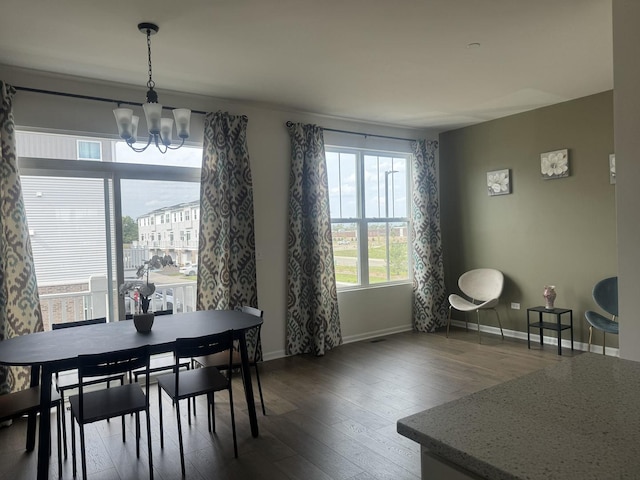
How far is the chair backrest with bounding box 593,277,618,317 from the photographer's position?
14.9ft

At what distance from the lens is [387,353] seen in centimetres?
513

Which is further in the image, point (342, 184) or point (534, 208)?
point (342, 184)

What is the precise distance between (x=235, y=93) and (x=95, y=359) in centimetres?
290

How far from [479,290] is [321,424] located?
3.39 meters

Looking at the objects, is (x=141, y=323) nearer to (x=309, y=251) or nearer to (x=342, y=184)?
(x=309, y=251)

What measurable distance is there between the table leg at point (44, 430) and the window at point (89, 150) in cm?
219

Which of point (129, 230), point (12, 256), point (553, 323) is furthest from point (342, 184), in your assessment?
point (12, 256)

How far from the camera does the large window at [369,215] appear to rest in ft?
18.8

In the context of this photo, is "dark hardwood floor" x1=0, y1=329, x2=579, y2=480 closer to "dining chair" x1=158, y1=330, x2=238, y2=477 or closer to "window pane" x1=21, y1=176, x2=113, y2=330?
"dining chair" x1=158, y1=330, x2=238, y2=477

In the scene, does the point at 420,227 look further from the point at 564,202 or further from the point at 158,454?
the point at 158,454

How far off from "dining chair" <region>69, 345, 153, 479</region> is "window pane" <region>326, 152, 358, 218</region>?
336 cm

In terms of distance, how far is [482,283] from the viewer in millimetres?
5898

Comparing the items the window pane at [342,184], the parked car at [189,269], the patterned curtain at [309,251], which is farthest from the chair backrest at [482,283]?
the parked car at [189,269]

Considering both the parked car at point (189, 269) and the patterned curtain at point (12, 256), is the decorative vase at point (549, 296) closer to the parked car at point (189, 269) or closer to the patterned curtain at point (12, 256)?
the parked car at point (189, 269)
